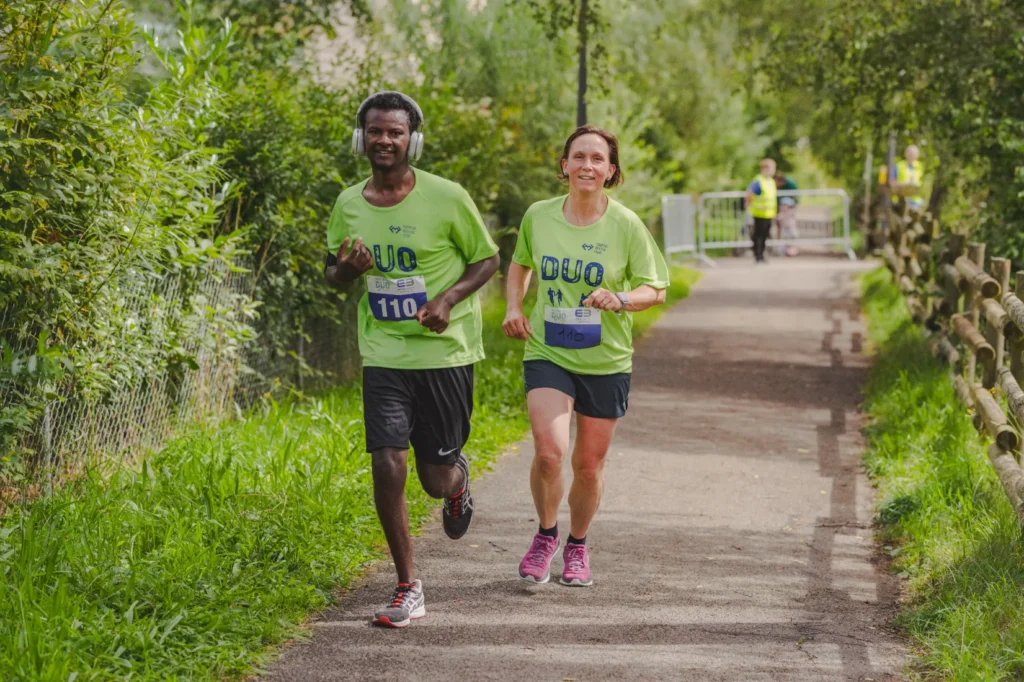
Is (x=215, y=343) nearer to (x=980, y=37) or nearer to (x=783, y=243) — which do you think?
(x=980, y=37)

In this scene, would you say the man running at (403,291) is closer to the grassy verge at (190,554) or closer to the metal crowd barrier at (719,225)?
the grassy verge at (190,554)

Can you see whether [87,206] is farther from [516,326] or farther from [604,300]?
[604,300]

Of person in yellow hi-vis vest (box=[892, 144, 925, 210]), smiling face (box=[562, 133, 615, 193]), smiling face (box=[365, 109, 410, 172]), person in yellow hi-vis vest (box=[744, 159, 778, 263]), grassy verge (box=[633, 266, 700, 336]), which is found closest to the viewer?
smiling face (box=[365, 109, 410, 172])

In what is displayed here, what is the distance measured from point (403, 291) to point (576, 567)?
152 cm

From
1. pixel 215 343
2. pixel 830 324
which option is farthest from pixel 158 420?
pixel 830 324

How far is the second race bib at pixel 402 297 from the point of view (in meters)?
5.33

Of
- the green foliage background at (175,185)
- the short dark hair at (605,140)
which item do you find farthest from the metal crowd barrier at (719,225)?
the short dark hair at (605,140)

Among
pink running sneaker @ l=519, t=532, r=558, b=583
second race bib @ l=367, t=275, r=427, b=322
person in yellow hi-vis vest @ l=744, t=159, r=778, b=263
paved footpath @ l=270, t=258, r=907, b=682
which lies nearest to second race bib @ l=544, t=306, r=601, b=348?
second race bib @ l=367, t=275, r=427, b=322

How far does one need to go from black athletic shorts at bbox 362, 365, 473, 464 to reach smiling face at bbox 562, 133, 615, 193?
2.92 ft

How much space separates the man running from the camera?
5285 mm

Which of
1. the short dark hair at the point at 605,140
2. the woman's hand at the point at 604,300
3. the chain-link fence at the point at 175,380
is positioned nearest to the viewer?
the woman's hand at the point at 604,300

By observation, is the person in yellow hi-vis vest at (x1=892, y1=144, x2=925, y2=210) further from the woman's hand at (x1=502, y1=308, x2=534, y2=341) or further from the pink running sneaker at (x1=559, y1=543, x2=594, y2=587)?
the woman's hand at (x1=502, y1=308, x2=534, y2=341)

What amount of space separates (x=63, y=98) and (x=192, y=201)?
1593 mm

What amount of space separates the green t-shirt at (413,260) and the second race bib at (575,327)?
1.30ft
